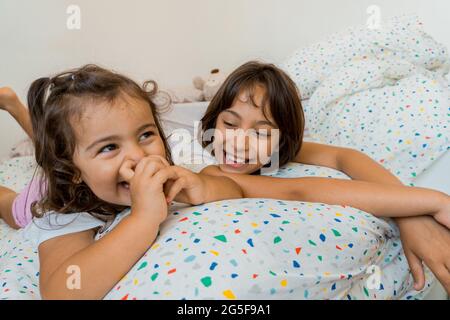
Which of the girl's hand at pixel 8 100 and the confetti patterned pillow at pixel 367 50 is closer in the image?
the girl's hand at pixel 8 100

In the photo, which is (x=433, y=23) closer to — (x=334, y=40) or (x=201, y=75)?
(x=334, y=40)

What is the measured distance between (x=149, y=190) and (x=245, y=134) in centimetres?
39

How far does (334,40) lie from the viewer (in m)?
1.70

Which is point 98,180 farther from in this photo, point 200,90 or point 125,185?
point 200,90

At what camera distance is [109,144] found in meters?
0.59

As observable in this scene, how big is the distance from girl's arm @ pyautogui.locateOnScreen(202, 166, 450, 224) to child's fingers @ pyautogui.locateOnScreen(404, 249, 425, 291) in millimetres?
81

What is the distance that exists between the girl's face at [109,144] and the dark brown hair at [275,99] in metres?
0.35

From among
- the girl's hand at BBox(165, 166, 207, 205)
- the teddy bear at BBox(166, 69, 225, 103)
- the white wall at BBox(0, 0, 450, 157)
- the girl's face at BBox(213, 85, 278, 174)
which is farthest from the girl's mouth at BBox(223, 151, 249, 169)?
the white wall at BBox(0, 0, 450, 157)

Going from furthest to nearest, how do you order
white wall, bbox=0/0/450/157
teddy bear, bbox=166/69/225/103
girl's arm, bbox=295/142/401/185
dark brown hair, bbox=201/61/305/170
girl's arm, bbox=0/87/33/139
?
teddy bear, bbox=166/69/225/103
white wall, bbox=0/0/450/157
girl's arm, bbox=0/87/33/139
dark brown hair, bbox=201/61/305/170
girl's arm, bbox=295/142/401/185

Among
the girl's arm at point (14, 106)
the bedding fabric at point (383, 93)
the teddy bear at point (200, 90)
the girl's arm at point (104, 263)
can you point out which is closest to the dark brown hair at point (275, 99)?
the bedding fabric at point (383, 93)

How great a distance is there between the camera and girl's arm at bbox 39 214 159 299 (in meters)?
0.46

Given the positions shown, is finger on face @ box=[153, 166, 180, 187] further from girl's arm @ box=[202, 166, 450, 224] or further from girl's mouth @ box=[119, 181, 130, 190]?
girl's arm @ box=[202, 166, 450, 224]

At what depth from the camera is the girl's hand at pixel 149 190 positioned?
0.51 metres

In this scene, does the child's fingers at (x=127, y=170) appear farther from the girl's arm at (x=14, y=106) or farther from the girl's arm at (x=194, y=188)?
the girl's arm at (x=14, y=106)
